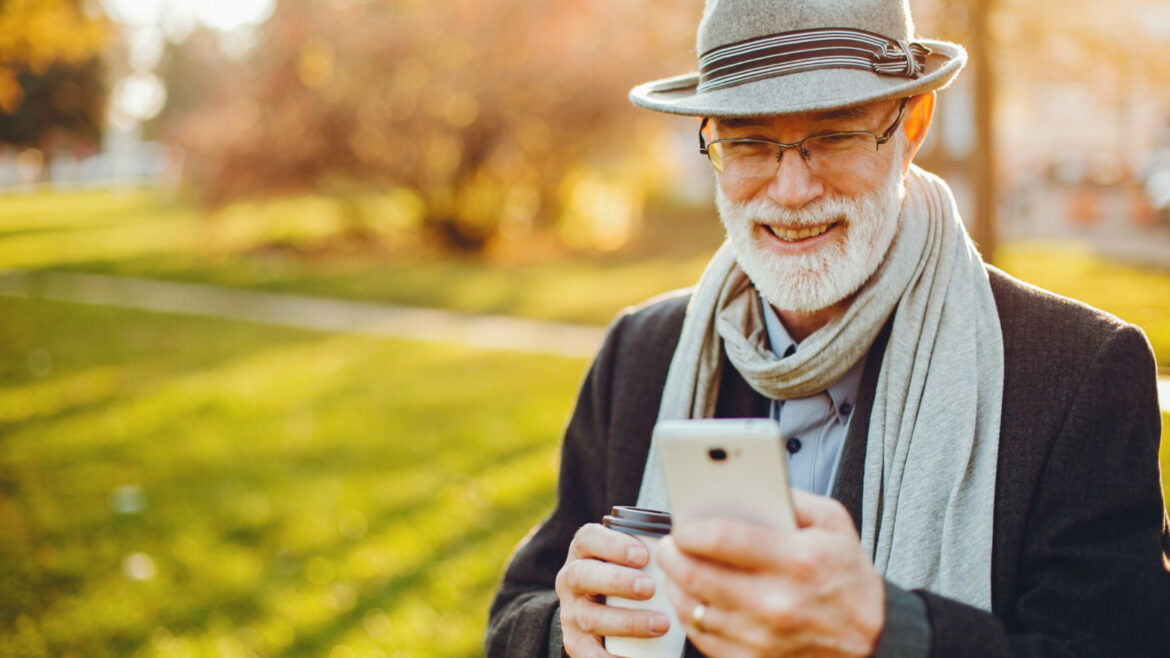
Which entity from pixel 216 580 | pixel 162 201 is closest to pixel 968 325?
pixel 216 580

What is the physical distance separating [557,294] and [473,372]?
4.47m

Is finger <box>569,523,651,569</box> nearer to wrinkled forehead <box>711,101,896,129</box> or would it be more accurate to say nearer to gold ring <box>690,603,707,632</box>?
gold ring <box>690,603,707,632</box>

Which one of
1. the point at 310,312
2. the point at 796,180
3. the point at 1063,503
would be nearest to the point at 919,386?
the point at 1063,503

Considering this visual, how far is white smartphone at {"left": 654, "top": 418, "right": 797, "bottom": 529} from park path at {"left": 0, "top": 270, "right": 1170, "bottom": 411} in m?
7.59

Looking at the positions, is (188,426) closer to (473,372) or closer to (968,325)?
(473,372)

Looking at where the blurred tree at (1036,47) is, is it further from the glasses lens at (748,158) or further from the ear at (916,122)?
the glasses lens at (748,158)

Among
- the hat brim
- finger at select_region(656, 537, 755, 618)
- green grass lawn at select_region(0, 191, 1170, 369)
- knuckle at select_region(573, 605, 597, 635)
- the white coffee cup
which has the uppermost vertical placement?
the hat brim

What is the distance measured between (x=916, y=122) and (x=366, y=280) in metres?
13.2

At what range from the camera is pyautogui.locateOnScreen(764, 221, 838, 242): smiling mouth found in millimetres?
1966

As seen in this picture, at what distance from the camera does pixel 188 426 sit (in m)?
6.86

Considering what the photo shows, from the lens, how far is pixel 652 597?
145 cm

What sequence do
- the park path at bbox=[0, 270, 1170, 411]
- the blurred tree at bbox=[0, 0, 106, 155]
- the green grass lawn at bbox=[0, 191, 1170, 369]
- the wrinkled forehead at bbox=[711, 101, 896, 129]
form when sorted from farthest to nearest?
the green grass lawn at bbox=[0, 191, 1170, 369]
the park path at bbox=[0, 270, 1170, 411]
the blurred tree at bbox=[0, 0, 106, 155]
the wrinkled forehead at bbox=[711, 101, 896, 129]

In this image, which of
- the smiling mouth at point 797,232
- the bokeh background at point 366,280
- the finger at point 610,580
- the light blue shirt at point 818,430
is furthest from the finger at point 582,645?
the bokeh background at point 366,280

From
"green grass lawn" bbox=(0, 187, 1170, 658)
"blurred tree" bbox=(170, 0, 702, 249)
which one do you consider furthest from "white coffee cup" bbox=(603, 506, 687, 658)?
"blurred tree" bbox=(170, 0, 702, 249)
